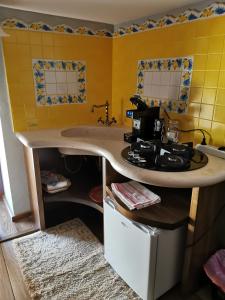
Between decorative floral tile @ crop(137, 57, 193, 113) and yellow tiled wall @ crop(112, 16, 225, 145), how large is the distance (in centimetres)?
4

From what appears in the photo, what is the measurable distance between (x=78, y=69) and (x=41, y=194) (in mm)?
1192

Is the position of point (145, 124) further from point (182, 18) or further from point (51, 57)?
point (51, 57)

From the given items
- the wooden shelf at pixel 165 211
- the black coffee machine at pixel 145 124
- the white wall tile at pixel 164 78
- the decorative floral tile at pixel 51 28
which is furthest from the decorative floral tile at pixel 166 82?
the wooden shelf at pixel 165 211

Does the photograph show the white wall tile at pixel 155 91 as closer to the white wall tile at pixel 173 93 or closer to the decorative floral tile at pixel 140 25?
the white wall tile at pixel 173 93

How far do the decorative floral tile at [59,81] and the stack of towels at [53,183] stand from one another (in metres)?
0.67

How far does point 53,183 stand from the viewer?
2.09m

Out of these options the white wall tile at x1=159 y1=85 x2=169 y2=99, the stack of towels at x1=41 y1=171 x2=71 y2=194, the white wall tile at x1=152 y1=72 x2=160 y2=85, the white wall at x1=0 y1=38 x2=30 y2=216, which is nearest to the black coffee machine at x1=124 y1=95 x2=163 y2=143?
the white wall tile at x1=159 y1=85 x2=169 y2=99

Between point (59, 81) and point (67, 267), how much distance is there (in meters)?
1.55

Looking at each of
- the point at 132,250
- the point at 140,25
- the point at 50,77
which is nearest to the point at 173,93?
the point at 140,25

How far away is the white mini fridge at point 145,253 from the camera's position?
1292mm

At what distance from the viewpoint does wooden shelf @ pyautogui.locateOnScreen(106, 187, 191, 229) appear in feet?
4.22

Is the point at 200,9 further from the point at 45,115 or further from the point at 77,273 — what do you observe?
the point at 77,273

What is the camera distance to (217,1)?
1.46 metres

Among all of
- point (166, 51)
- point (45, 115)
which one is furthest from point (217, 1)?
point (45, 115)
